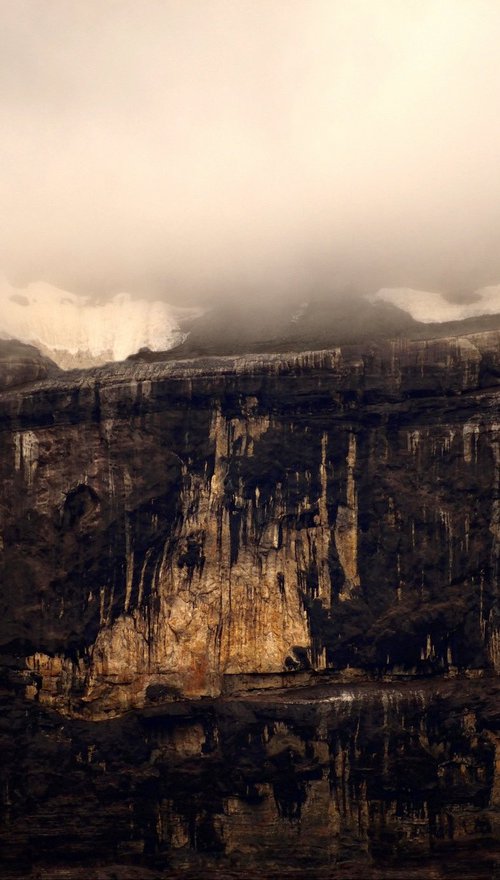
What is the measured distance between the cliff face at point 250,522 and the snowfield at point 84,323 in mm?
5735

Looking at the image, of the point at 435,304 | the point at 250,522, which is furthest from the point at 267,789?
the point at 435,304

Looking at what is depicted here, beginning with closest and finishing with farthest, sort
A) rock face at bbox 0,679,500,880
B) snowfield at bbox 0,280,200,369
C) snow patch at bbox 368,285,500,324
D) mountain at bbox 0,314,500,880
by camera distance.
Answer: rock face at bbox 0,679,500,880 → mountain at bbox 0,314,500,880 → snow patch at bbox 368,285,500,324 → snowfield at bbox 0,280,200,369

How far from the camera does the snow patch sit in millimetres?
84188

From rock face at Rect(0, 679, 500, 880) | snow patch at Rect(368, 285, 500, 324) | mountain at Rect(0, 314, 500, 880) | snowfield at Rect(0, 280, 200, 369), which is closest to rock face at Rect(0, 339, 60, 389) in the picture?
snowfield at Rect(0, 280, 200, 369)

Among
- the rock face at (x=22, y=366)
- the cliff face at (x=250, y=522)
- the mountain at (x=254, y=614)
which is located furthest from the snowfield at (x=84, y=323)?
the cliff face at (x=250, y=522)

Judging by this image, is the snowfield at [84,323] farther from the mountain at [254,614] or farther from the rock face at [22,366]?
→ the mountain at [254,614]

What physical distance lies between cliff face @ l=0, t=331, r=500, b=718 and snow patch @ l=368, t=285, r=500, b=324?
4.81m

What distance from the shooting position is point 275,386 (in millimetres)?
79688

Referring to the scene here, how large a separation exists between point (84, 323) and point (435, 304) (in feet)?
64.2

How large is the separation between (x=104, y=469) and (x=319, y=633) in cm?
1372

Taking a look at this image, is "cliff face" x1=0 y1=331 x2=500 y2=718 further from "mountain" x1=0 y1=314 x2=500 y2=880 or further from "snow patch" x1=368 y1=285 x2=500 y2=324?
"snow patch" x1=368 y1=285 x2=500 y2=324

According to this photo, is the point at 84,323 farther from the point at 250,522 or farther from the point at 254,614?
the point at 254,614

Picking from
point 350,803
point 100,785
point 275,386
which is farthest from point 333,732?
point 275,386

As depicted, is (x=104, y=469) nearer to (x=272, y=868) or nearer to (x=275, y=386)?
(x=275, y=386)
